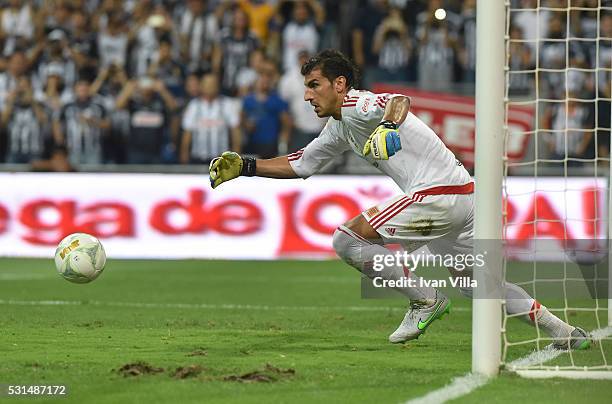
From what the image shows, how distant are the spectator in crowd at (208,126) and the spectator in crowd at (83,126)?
1.33 meters

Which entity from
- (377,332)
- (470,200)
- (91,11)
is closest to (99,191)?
(91,11)

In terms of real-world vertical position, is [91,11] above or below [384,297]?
above

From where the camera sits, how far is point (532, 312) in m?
7.51

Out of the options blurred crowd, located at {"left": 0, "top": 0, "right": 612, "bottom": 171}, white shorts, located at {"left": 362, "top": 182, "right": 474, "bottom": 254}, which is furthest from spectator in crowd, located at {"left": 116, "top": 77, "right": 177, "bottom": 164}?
white shorts, located at {"left": 362, "top": 182, "right": 474, "bottom": 254}

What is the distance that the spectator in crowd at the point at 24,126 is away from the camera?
1791 cm

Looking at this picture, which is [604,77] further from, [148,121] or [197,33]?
[148,121]

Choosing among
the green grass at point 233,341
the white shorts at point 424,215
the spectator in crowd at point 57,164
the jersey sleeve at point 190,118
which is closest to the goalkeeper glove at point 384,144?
the white shorts at point 424,215

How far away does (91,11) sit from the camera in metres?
19.8

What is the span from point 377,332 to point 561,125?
28.3ft

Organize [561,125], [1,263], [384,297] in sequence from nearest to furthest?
[384,297] → [1,263] → [561,125]

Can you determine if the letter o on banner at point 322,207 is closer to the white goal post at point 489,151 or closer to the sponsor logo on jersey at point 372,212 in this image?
the sponsor logo on jersey at point 372,212

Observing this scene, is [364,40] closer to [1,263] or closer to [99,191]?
[99,191]

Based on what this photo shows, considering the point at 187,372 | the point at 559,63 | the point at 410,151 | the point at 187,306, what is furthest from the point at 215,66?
the point at 187,372

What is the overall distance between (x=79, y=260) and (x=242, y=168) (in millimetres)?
1422
